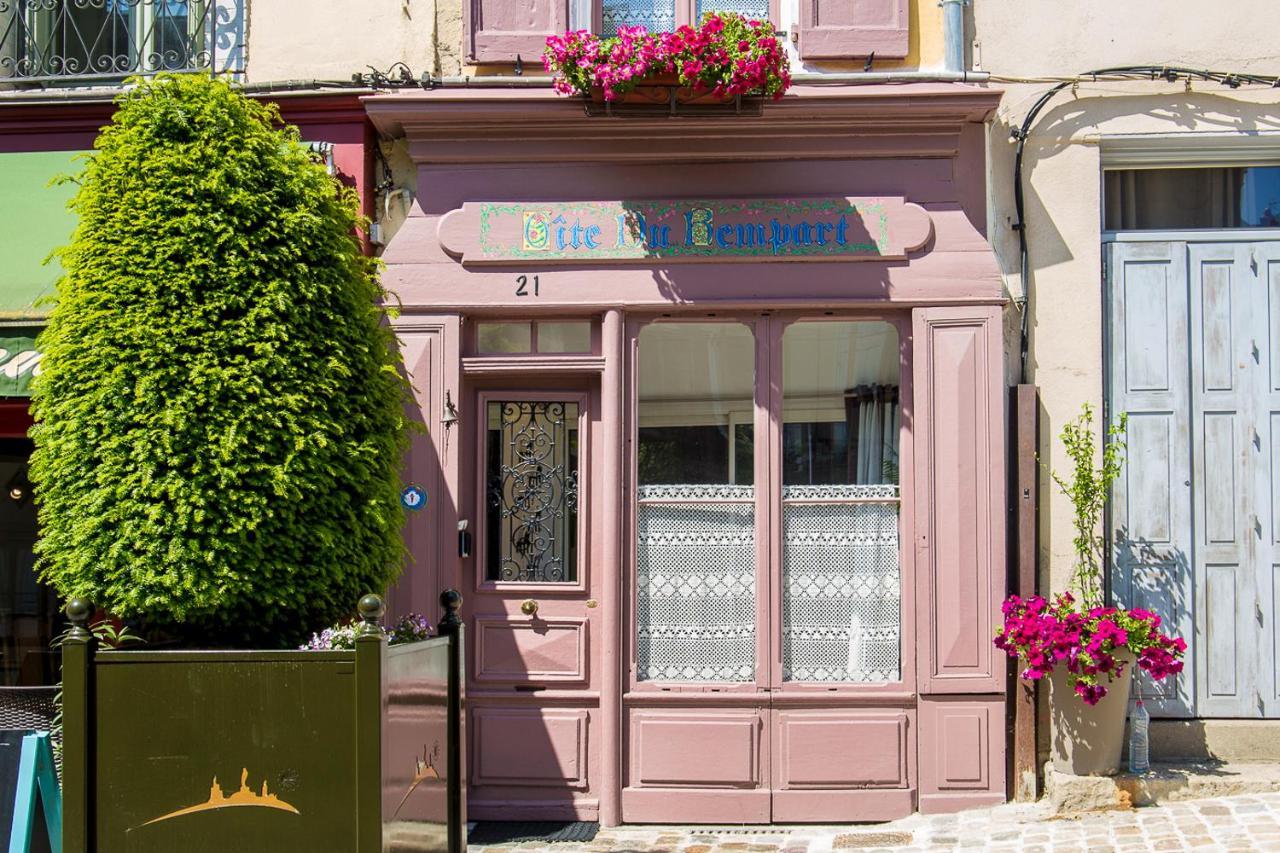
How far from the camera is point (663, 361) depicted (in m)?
7.99

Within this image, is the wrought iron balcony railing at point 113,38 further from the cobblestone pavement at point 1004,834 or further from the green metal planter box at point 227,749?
the cobblestone pavement at point 1004,834

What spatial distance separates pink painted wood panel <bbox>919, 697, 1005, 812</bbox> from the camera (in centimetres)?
754

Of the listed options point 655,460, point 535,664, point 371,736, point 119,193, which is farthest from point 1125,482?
point 119,193

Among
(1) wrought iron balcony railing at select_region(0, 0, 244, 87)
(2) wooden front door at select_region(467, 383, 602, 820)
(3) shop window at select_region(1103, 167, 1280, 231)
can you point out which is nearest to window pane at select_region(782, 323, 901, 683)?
(2) wooden front door at select_region(467, 383, 602, 820)

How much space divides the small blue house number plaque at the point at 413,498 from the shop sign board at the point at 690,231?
50.3 inches

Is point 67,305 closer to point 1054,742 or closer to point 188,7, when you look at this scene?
point 188,7

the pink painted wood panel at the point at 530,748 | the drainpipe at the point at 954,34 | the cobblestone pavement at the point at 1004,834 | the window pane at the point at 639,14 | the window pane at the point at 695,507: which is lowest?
the cobblestone pavement at the point at 1004,834

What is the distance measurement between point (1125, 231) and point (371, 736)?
5255mm

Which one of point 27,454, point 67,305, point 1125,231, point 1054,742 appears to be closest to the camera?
point 67,305

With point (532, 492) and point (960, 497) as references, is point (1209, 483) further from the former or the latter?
point (532, 492)

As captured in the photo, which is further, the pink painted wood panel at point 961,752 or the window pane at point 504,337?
the window pane at point 504,337

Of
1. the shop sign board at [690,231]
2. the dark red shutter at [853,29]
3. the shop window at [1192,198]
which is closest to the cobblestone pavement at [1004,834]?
the shop sign board at [690,231]

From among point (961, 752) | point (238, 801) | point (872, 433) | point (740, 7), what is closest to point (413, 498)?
point (872, 433)

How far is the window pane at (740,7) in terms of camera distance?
26.6ft
